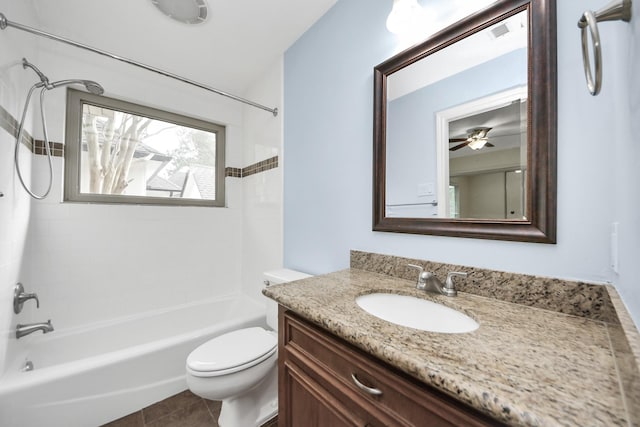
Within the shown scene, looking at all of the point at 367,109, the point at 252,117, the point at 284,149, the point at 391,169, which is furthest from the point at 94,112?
the point at 391,169

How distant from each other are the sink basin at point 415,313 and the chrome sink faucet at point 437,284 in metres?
0.07

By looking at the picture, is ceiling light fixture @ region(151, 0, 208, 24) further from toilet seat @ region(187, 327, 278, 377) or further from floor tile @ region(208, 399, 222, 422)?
floor tile @ region(208, 399, 222, 422)

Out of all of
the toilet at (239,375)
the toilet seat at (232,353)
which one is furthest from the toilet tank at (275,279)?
the toilet seat at (232,353)

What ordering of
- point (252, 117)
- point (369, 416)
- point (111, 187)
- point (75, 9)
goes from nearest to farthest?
point (369, 416) → point (75, 9) → point (111, 187) → point (252, 117)

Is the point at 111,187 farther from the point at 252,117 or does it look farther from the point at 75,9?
the point at 252,117

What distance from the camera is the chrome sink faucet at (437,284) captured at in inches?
36.0

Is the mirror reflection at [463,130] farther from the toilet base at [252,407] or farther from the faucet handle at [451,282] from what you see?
the toilet base at [252,407]

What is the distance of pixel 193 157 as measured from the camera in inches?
96.4

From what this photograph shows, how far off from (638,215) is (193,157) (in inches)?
109

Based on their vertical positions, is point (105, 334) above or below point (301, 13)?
below

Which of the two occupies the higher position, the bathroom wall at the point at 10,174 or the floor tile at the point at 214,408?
the bathroom wall at the point at 10,174

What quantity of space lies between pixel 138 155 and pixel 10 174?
3.04 feet

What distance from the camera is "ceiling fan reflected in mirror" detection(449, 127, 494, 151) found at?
952 millimetres

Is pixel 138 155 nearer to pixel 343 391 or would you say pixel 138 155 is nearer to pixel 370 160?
pixel 370 160
